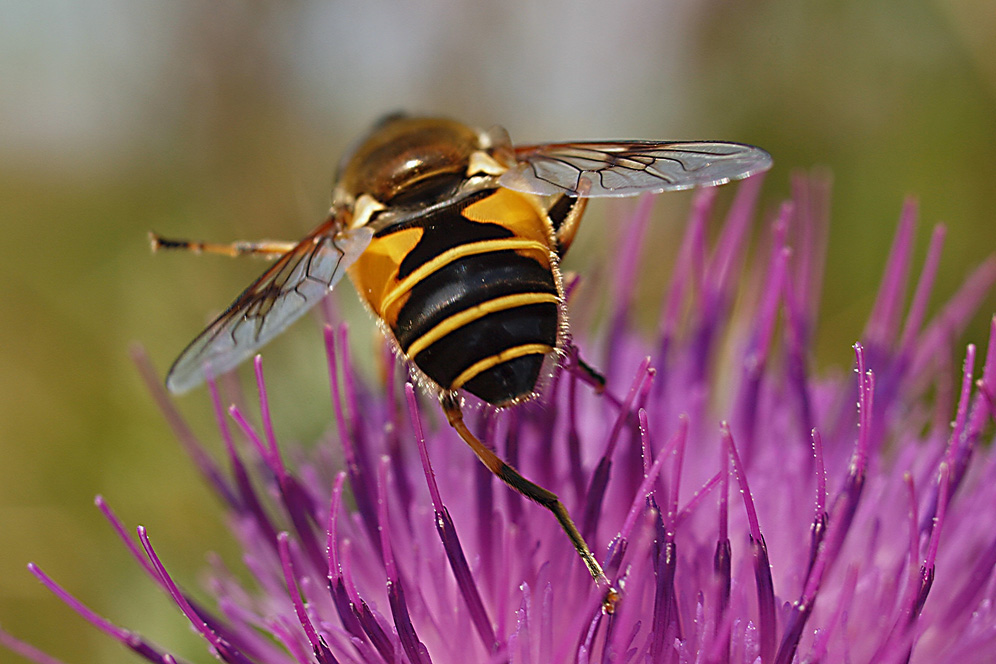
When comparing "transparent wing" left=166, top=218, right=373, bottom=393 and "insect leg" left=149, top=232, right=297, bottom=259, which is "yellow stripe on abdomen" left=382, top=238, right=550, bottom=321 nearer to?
"transparent wing" left=166, top=218, right=373, bottom=393

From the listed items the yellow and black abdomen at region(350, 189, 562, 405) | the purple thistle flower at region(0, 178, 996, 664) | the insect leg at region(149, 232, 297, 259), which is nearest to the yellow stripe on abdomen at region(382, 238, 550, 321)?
the yellow and black abdomen at region(350, 189, 562, 405)

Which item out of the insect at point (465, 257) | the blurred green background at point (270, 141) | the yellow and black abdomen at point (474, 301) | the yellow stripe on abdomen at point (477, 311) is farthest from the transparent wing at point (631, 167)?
the blurred green background at point (270, 141)

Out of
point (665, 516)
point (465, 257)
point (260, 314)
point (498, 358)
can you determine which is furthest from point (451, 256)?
point (665, 516)

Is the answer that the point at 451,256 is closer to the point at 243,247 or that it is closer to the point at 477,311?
the point at 477,311

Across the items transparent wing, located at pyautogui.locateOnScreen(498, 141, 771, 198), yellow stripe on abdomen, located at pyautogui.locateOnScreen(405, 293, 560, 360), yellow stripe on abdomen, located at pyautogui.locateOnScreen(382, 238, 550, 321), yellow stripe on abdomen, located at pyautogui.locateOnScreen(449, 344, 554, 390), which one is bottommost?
yellow stripe on abdomen, located at pyautogui.locateOnScreen(449, 344, 554, 390)

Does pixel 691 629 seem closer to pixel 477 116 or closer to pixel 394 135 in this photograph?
pixel 394 135
